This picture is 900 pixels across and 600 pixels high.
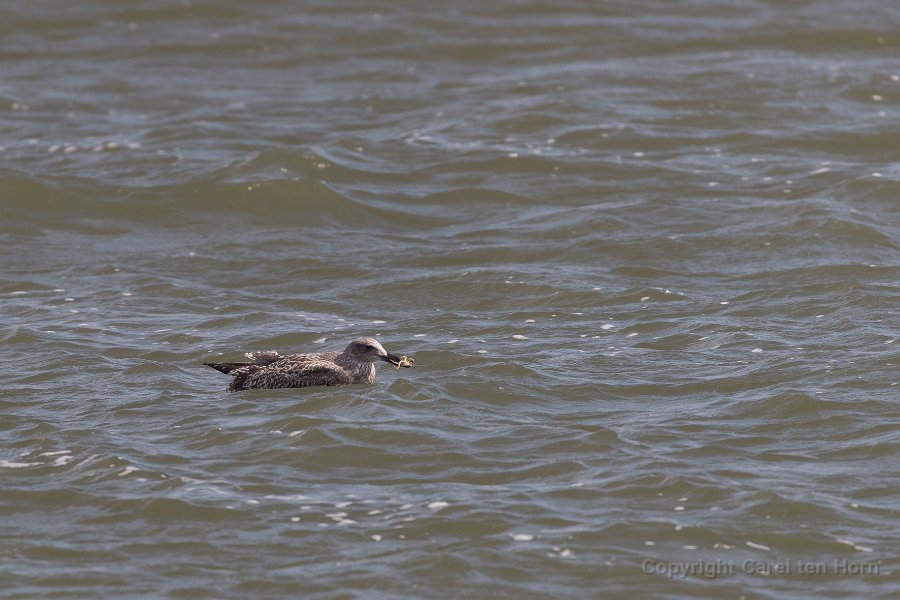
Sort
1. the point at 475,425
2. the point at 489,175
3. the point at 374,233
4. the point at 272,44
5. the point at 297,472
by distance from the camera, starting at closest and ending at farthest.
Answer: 1. the point at 297,472
2. the point at 475,425
3. the point at 374,233
4. the point at 489,175
5. the point at 272,44

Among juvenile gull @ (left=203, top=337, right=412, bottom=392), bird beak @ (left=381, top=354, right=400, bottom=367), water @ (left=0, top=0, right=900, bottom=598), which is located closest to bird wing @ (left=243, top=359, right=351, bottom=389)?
juvenile gull @ (left=203, top=337, right=412, bottom=392)

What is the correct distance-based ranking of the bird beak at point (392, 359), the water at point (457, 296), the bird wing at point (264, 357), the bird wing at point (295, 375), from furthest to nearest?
the bird wing at point (264, 357), the bird beak at point (392, 359), the bird wing at point (295, 375), the water at point (457, 296)

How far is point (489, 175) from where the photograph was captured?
22.7m

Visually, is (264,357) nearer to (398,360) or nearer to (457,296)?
(398,360)

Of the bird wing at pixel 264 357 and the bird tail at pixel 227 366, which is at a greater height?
the bird wing at pixel 264 357

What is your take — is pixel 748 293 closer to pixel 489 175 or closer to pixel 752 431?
pixel 752 431

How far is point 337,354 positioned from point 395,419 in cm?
124

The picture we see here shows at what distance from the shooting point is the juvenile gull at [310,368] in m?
14.8

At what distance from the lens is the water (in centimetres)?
1183

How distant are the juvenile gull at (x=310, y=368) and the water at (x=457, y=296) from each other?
125 mm

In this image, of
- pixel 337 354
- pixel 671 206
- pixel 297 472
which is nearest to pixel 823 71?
pixel 671 206

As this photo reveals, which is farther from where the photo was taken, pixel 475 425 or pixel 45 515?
pixel 475 425

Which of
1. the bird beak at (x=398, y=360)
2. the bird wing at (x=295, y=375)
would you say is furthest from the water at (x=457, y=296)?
the bird beak at (x=398, y=360)

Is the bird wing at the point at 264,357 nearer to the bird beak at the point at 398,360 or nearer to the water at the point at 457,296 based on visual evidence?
the water at the point at 457,296
